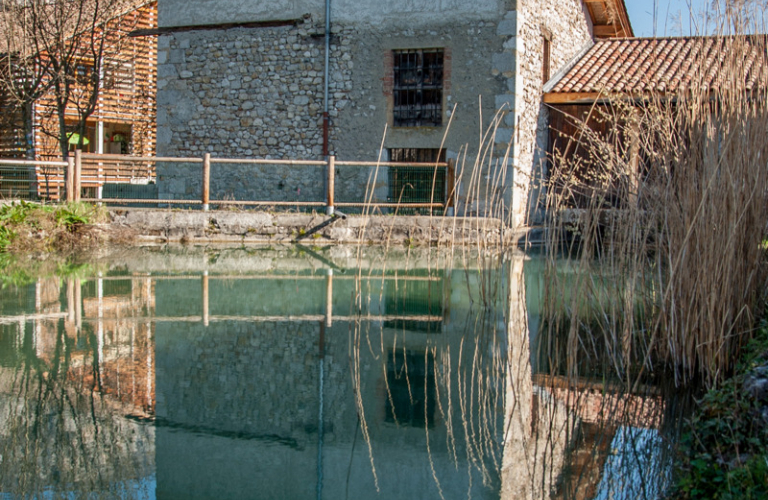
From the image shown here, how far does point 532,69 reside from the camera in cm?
1314

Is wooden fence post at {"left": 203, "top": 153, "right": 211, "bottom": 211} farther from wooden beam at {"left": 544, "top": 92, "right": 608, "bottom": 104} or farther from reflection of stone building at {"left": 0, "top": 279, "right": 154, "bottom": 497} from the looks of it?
reflection of stone building at {"left": 0, "top": 279, "right": 154, "bottom": 497}

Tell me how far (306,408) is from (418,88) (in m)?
10.1

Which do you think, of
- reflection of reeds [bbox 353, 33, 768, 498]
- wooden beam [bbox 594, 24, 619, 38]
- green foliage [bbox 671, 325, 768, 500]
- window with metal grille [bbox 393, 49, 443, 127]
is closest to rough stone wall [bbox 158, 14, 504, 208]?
window with metal grille [bbox 393, 49, 443, 127]

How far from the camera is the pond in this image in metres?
2.74

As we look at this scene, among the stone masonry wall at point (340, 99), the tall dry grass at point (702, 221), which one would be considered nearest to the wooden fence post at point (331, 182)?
the stone masonry wall at point (340, 99)

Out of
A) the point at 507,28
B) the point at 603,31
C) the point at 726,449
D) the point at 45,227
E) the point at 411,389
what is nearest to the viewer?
the point at 726,449

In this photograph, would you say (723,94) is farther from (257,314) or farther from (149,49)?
(149,49)

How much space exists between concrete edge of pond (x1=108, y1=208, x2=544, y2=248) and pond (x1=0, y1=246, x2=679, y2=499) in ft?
16.8

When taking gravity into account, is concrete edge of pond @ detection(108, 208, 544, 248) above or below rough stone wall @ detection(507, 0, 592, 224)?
below

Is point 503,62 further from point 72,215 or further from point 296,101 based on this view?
point 72,215

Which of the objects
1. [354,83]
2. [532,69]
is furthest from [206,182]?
[532,69]

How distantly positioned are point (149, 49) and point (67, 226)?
420 inches

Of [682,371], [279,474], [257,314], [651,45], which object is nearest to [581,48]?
[651,45]

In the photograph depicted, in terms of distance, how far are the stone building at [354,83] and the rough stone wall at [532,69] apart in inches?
→ 1.3
